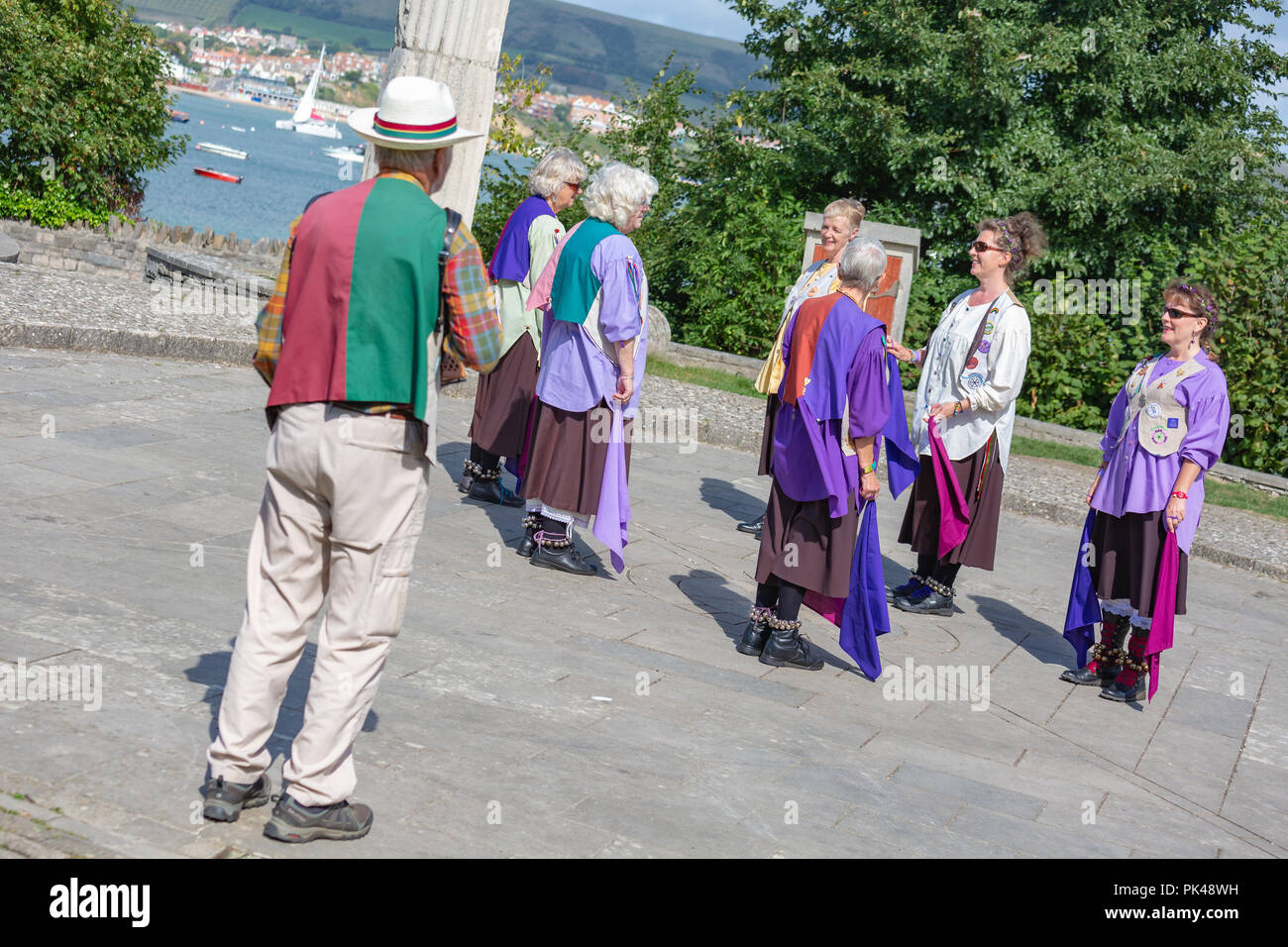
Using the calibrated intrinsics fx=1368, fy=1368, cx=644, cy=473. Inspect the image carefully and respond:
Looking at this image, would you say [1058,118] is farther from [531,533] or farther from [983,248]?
[531,533]

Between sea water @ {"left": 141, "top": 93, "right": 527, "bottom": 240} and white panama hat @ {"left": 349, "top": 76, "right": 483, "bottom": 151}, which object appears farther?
sea water @ {"left": 141, "top": 93, "right": 527, "bottom": 240}

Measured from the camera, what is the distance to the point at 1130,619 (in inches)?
246

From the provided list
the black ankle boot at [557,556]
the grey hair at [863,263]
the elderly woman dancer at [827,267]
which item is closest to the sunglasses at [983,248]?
the elderly woman dancer at [827,267]

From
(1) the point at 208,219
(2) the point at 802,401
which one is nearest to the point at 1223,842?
(2) the point at 802,401

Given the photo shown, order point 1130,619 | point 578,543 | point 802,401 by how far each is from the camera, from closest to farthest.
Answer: point 802,401, point 1130,619, point 578,543

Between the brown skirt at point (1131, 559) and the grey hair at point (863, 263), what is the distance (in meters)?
1.61

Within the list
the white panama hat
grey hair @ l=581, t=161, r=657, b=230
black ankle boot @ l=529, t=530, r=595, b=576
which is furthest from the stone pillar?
the white panama hat

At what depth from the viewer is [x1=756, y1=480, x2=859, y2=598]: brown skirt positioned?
592 centimetres

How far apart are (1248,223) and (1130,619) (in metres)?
9.88

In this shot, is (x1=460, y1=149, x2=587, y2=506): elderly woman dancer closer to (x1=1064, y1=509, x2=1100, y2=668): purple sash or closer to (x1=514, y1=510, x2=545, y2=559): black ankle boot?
(x1=514, y1=510, x2=545, y2=559): black ankle boot

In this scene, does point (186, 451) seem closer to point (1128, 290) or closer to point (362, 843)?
point (362, 843)

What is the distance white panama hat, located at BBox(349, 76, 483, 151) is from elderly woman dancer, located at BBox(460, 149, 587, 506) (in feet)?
13.1

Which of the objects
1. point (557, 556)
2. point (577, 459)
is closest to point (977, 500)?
point (577, 459)

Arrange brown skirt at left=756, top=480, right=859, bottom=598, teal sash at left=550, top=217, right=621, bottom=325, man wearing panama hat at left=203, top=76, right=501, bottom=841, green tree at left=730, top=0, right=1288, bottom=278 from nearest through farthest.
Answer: man wearing panama hat at left=203, top=76, right=501, bottom=841, brown skirt at left=756, top=480, right=859, bottom=598, teal sash at left=550, top=217, right=621, bottom=325, green tree at left=730, top=0, right=1288, bottom=278
